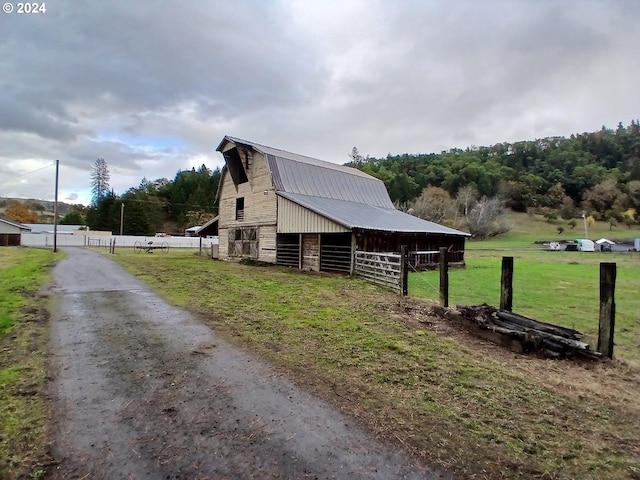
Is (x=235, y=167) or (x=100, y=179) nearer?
(x=235, y=167)

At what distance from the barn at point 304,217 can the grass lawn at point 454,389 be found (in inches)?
358

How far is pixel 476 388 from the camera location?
14.8ft

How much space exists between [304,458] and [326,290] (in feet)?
29.1

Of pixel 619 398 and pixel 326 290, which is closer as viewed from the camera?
pixel 619 398

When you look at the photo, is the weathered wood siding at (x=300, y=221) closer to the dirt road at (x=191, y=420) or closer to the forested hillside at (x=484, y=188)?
the dirt road at (x=191, y=420)

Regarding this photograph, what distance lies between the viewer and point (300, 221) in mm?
18734

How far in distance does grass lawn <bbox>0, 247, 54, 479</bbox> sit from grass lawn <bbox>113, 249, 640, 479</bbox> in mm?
2461

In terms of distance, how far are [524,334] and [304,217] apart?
13.2 metres

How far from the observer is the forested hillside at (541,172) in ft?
264

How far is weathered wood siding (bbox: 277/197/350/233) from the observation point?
1694 cm

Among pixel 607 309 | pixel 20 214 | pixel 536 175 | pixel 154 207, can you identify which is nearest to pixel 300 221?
pixel 607 309

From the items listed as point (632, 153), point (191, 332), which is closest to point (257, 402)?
point (191, 332)

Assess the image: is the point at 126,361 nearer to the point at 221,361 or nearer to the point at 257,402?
the point at 221,361

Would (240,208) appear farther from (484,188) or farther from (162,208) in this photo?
(484,188)
